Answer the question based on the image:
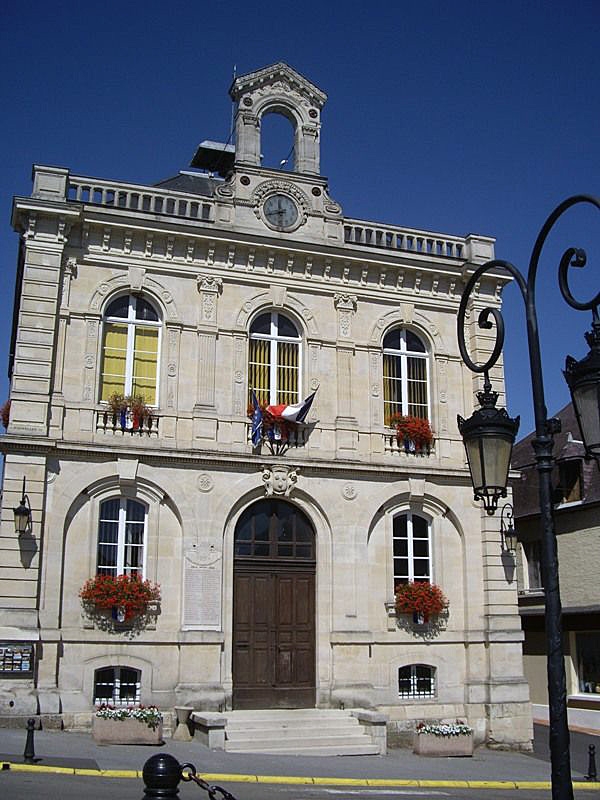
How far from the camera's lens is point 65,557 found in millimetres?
17844

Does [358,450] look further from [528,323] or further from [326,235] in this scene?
[528,323]

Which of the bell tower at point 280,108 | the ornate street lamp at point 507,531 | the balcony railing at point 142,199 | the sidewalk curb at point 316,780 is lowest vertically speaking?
the sidewalk curb at point 316,780

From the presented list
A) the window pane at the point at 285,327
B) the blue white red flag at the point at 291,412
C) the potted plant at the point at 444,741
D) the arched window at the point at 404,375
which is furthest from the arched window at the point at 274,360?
the potted plant at the point at 444,741

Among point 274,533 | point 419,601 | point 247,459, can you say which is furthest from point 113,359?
point 419,601

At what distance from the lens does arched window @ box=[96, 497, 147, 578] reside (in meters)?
18.3

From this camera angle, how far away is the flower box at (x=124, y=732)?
15.6m

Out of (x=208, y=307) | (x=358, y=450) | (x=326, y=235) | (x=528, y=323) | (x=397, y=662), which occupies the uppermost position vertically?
(x=326, y=235)

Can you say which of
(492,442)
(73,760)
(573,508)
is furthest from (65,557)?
(573,508)

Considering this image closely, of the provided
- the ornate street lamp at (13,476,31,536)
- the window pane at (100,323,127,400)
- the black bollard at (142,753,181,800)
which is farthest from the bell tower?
the black bollard at (142,753,181,800)

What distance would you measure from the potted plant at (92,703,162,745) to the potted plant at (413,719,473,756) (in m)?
4.99

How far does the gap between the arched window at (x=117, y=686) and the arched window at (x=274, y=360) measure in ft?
A: 20.4

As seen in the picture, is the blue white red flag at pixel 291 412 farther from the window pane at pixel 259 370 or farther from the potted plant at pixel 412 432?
the potted plant at pixel 412 432

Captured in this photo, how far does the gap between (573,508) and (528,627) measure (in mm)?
4063

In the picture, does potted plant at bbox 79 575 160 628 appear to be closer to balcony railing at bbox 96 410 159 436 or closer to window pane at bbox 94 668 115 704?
window pane at bbox 94 668 115 704
